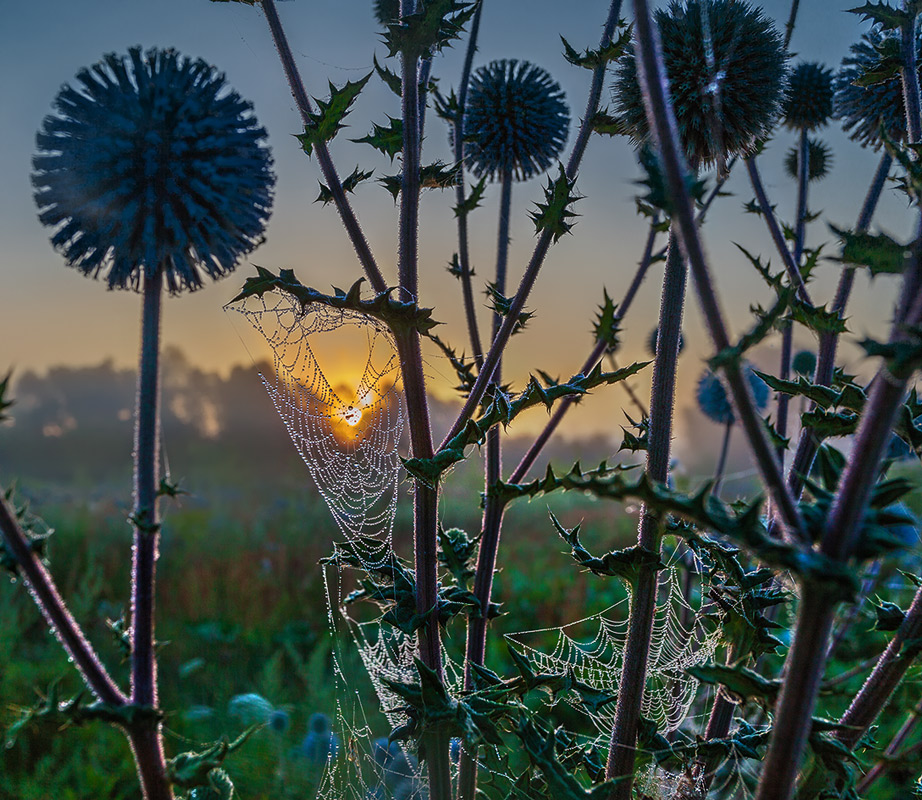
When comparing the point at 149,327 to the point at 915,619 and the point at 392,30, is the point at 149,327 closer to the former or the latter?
the point at 392,30

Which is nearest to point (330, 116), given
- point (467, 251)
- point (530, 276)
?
point (530, 276)

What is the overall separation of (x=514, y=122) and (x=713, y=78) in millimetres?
1022

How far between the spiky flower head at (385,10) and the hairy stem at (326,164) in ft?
2.80

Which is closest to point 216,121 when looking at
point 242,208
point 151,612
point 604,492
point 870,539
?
point 242,208

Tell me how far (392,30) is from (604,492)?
103 centimetres

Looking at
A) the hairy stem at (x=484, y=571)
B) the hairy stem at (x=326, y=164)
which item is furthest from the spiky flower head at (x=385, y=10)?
the hairy stem at (x=484, y=571)

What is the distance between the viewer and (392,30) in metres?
1.40

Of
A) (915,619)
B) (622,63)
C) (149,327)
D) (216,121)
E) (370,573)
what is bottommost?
(370,573)

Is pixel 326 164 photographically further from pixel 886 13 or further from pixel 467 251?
pixel 886 13

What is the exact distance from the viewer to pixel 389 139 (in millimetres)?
1578

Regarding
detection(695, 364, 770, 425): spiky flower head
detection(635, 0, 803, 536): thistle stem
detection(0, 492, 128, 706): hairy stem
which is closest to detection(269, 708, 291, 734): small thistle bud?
detection(0, 492, 128, 706): hairy stem

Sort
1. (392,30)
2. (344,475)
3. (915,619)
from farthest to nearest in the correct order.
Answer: (344,475), (392,30), (915,619)

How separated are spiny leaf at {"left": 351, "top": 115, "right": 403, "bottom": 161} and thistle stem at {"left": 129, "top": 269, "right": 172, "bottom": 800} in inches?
34.8

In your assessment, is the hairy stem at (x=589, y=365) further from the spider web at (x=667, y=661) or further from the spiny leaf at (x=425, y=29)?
the spiny leaf at (x=425, y=29)
